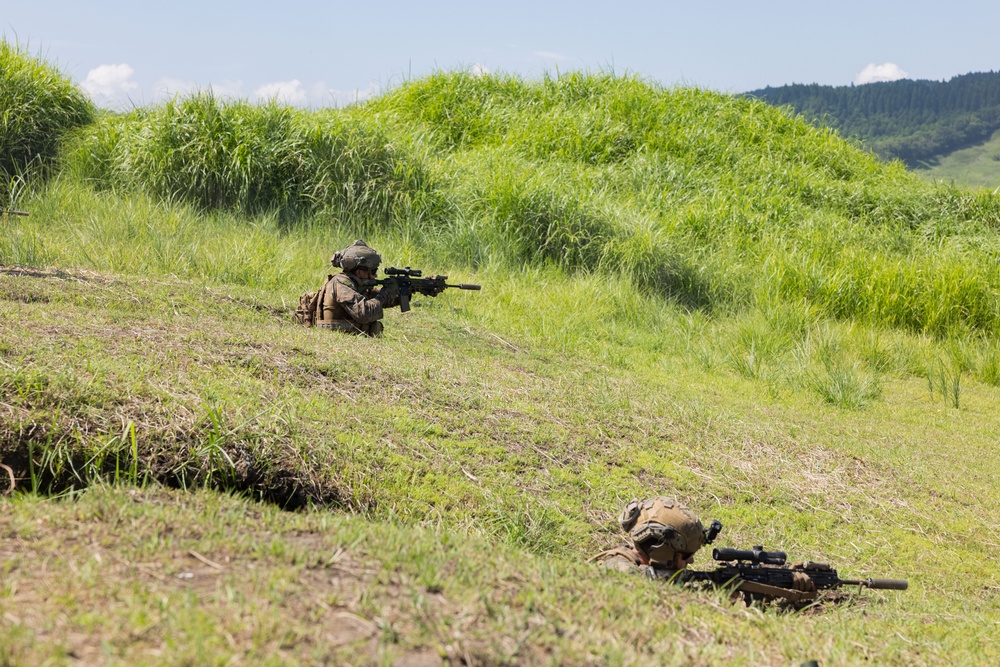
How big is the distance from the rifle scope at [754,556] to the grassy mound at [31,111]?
454 inches

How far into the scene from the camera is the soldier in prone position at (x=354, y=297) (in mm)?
7188

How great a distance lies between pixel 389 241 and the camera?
475 inches

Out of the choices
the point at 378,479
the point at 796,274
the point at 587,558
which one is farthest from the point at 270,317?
the point at 796,274

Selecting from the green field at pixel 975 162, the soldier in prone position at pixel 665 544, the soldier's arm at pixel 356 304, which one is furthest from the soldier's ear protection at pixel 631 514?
the green field at pixel 975 162

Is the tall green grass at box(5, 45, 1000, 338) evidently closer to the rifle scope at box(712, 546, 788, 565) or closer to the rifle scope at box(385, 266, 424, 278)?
the rifle scope at box(385, 266, 424, 278)

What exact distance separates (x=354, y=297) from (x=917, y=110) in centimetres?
14240

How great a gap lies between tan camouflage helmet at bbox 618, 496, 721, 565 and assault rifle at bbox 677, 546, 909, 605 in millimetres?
104

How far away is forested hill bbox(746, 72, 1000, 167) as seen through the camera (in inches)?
4579

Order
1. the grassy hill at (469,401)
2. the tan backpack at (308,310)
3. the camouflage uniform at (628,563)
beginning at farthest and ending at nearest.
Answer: the tan backpack at (308,310), the camouflage uniform at (628,563), the grassy hill at (469,401)

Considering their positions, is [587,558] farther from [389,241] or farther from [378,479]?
[389,241]

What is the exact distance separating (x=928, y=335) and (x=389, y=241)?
24.0ft

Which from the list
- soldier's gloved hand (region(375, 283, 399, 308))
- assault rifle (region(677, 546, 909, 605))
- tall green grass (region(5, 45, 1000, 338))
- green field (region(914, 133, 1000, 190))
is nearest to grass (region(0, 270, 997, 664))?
assault rifle (region(677, 546, 909, 605))

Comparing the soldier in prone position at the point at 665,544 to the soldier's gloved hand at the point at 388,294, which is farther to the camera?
the soldier's gloved hand at the point at 388,294

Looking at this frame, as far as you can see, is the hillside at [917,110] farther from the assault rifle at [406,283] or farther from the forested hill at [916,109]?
the assault rifle at [406,283]
